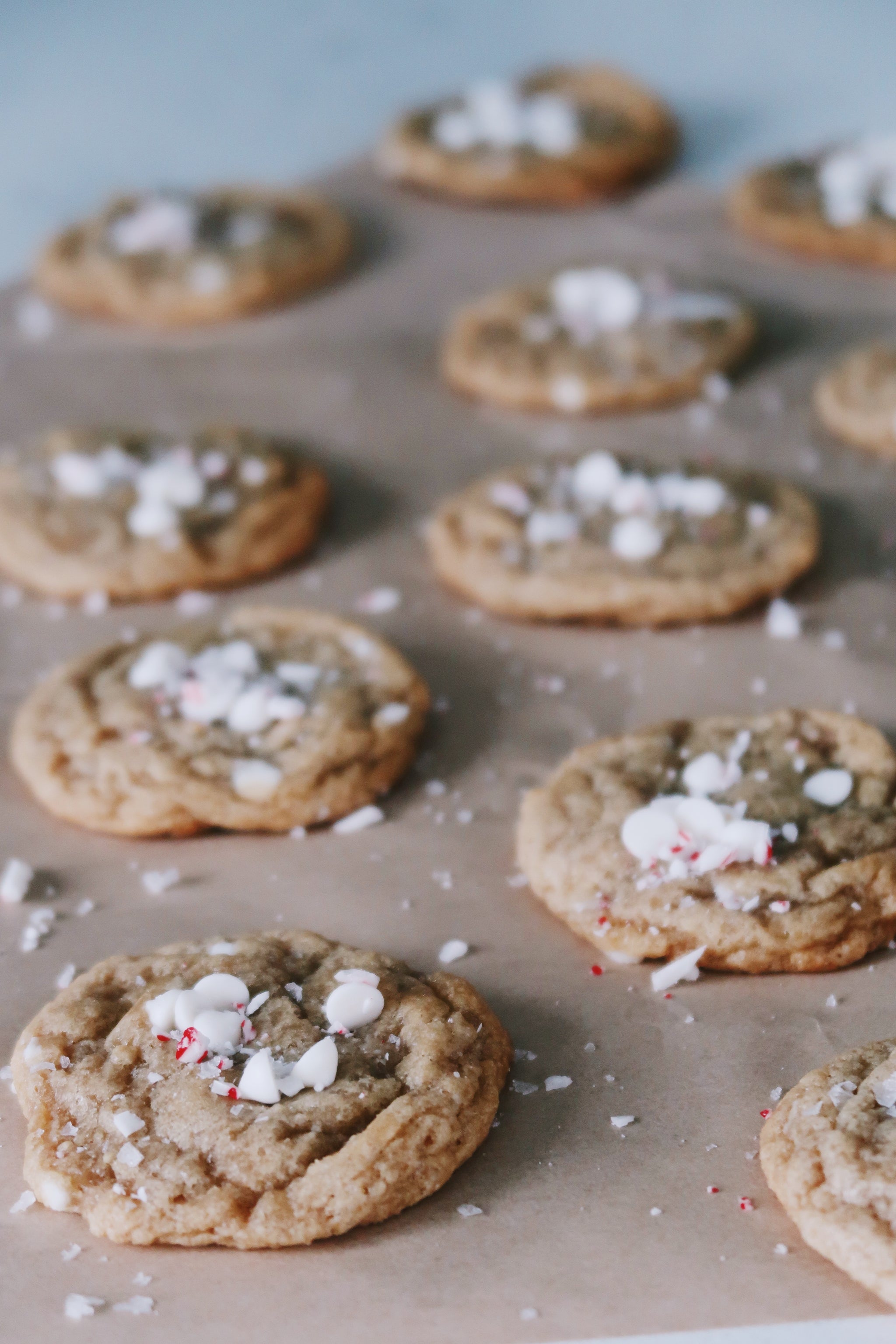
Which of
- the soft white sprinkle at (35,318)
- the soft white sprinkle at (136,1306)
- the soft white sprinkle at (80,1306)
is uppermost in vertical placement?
the soft white sprinkle at (80,1306)

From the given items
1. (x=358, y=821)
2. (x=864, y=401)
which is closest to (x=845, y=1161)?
(x=358, y=821)

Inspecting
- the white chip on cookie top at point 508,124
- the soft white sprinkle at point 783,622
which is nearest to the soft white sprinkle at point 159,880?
the soft white sprinkle at point 783,622

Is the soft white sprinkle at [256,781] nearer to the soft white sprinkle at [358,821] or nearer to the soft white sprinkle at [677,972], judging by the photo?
the soft white sprinkle at [358,821]

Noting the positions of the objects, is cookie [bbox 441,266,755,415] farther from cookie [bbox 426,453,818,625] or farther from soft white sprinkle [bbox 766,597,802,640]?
soft white sprinkle [bbox 766,597,802,640]

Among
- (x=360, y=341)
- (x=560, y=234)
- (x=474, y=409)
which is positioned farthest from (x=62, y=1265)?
(x=560, y=234)

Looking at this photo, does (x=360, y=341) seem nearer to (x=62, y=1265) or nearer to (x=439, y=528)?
(x=439, y=528)

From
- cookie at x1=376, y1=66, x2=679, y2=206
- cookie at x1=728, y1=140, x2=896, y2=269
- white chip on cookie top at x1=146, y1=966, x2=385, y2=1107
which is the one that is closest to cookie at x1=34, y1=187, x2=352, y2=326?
cookie at x1=376, y1=66, x2=679, y2=206
